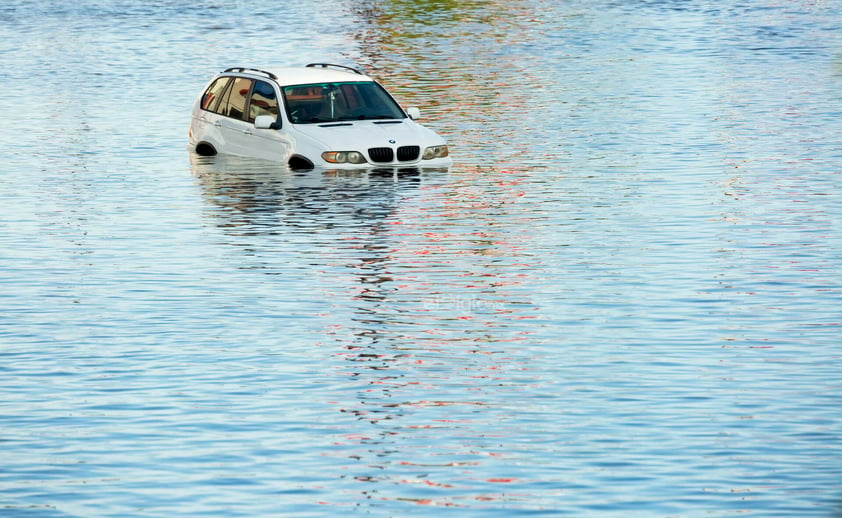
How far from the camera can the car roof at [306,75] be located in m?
26.6

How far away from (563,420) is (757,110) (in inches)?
925

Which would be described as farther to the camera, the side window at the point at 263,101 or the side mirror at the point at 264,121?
the side window at the point at 263,101

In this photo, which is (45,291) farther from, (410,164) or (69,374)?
(410,164)

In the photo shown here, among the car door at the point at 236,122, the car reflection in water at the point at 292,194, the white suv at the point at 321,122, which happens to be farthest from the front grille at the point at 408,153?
the car door at the point at 236,122

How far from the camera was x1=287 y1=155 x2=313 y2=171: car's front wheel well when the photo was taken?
85.5 feet

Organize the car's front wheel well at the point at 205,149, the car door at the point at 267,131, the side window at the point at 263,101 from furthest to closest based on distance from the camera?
the car's front wheel well at the point at 205,149, the side window at the point at 263,101, the car door at the point at 267,131

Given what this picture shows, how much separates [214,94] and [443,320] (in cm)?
1281

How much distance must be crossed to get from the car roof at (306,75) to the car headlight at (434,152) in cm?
160

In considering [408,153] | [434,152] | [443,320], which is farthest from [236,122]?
[443,320]

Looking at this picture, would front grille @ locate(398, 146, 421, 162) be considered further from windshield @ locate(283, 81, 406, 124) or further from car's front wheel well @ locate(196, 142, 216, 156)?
car's front wheel well @ locate(196, 142, 216, 156)

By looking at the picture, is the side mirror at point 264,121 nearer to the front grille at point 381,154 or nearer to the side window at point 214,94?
the front grille at point 381,154

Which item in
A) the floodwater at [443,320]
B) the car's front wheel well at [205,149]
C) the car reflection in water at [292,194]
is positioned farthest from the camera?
the car's front wheel well at [205,149]

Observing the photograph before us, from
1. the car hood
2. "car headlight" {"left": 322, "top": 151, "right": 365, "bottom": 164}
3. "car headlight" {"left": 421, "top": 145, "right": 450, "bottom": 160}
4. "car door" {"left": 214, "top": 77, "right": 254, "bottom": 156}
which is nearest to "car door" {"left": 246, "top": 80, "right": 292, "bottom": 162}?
"car door" {"left": 214, "top": 77, "right": 254, "bottom": 156}

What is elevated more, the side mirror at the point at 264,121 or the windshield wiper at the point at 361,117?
the side mirror at the point at 264,121
